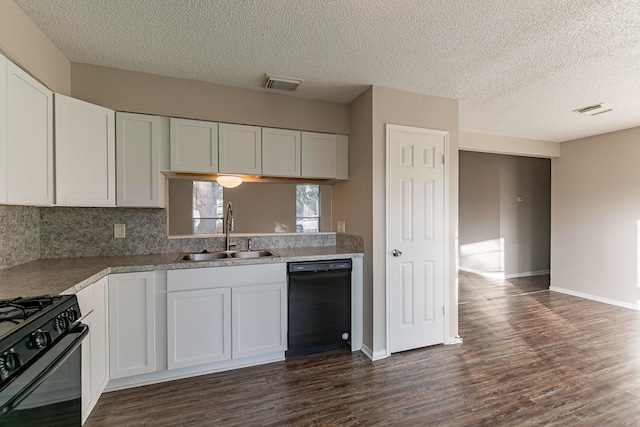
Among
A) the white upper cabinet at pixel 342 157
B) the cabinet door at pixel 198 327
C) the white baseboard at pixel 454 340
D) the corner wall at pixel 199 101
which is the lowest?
the white baseboard at pixel 454 340

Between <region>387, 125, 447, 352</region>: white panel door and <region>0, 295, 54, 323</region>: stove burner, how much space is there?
2371 mm

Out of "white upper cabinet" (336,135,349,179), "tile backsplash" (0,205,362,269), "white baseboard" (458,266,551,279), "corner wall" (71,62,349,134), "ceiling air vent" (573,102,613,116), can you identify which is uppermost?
"ceiling air vent" (573,102,613,116)

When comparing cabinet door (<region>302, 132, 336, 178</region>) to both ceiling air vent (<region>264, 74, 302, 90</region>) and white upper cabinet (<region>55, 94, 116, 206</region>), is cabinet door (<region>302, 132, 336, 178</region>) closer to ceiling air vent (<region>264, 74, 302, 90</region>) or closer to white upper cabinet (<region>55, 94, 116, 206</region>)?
ceiling air vent (<region>264, 74, 302, 90</region>)

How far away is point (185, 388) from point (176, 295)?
2.28 feet

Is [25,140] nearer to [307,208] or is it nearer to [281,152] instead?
[281,152]

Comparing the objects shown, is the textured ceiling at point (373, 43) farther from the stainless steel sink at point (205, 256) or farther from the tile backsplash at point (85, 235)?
the stainless steel sink at point (205, 256)

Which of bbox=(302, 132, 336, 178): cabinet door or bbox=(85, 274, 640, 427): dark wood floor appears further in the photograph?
bbox=(302, 132, 336, 178): cabinet door

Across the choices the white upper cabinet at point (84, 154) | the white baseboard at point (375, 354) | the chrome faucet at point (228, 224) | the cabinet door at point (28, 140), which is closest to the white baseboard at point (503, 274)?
the white baseboard at point (375, 354)

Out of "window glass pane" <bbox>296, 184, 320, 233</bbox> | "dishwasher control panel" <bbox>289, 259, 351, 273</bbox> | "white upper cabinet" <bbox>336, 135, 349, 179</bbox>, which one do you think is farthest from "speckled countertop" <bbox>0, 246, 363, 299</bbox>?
"white upper cabinet" <bbox>336, 135, 349, 179</bbox>

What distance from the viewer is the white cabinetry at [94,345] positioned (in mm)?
1801

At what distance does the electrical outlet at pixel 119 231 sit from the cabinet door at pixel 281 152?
1.35 m

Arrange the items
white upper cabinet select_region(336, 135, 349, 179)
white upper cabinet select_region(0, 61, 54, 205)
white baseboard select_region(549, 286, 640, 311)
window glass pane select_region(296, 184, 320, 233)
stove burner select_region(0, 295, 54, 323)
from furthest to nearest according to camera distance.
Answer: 1. white baseboard select_region(549, 286, 640, 311)
2. window glass pane select_region(296, 184, 320, 233)
3. white upper cabinet select_region(336, 135, 349, 179)
4. white upper cabinet select_region(0, 61, 54, 205)
5. stove burner select_region(0, 295, 54, 323)

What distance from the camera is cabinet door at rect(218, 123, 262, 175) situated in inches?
109

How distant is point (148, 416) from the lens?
1960mm
